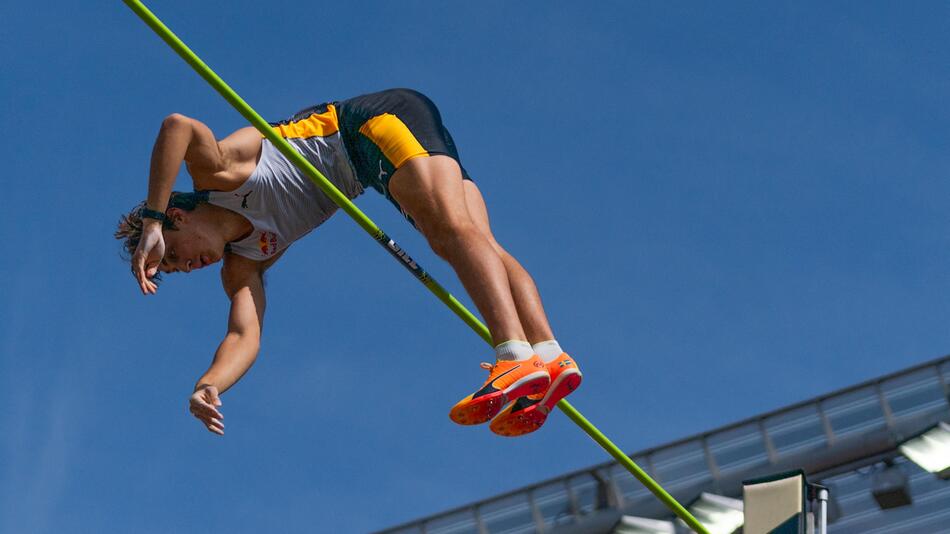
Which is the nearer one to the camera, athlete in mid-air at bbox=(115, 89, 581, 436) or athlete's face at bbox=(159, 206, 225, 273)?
athlete in mid-air at bbox=(115, 89, 581, 436)

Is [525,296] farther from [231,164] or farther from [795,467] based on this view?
[795,467]

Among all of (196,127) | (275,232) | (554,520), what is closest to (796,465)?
(554,520)

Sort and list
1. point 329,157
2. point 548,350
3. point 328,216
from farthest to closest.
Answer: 1. point 328,216
2. point 329,157
3. point 548,350

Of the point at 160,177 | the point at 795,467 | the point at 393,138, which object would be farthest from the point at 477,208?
the point at 795,467

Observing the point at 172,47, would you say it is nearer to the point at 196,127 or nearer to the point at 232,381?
the point at 196,127

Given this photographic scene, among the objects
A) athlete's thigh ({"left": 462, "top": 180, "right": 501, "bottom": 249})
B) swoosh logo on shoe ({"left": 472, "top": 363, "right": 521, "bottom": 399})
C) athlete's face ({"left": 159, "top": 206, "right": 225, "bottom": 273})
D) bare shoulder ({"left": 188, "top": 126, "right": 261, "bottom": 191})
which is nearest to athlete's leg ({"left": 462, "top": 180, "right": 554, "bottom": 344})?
athlete's thigh ({"left": 462, "top": 180, "right": 501, "bottom": 249})

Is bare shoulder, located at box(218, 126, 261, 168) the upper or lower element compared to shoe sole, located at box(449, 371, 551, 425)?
upper

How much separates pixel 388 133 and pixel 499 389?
3.39ft

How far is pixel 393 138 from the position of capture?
5098 millimetres

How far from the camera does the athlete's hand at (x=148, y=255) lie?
16.5ft

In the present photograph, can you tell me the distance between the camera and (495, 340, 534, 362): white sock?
4.66 meters

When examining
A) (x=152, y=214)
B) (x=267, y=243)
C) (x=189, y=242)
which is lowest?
(x=152, y=214)

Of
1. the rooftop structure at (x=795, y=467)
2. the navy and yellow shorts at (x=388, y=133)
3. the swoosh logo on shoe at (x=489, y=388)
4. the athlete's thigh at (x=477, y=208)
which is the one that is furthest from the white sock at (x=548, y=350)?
the rooftop structure at (x=795, y=467)

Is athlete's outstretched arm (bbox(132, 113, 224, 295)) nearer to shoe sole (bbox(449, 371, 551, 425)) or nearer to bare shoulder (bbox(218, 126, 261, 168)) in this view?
bare shoulder (bbox(218, 126, 261, 168))
